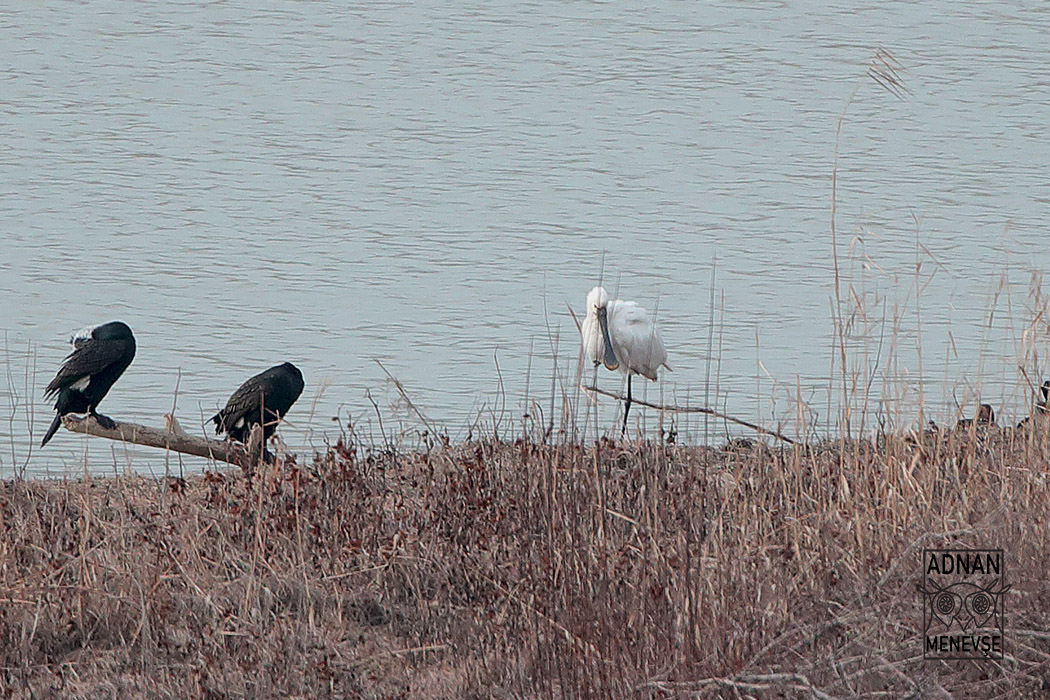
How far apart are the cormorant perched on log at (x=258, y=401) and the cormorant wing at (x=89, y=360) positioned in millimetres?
524

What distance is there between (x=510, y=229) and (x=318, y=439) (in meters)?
5.73

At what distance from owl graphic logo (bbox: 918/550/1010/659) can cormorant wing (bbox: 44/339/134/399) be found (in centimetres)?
373

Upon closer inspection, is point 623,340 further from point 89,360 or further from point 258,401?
point 89,360

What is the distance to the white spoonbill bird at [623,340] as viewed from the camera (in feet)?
27.3

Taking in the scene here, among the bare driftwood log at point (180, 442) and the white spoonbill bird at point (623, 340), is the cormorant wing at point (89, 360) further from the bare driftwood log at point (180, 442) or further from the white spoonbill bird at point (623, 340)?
the white spoonbill bird at point (623, 340)

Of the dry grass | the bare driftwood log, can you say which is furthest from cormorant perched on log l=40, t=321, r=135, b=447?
the dry grass

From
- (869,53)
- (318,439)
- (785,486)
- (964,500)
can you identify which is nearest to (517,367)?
(318,439)

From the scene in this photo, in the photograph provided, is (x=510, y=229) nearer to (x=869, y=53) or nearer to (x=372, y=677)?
(x=372, y=677)

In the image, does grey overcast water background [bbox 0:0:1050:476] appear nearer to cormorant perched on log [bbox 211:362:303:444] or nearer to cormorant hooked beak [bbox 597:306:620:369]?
cormorant hooked beak [bbox 597:306:620:369]

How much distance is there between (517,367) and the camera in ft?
30.8

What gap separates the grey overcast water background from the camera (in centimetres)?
898

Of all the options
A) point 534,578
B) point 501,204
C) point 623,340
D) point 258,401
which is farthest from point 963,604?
point 501,204

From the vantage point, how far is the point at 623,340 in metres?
8.36

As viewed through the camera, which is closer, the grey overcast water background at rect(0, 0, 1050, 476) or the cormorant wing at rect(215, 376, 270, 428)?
the cormorant wing at rect(215, 376, 270, 428)
